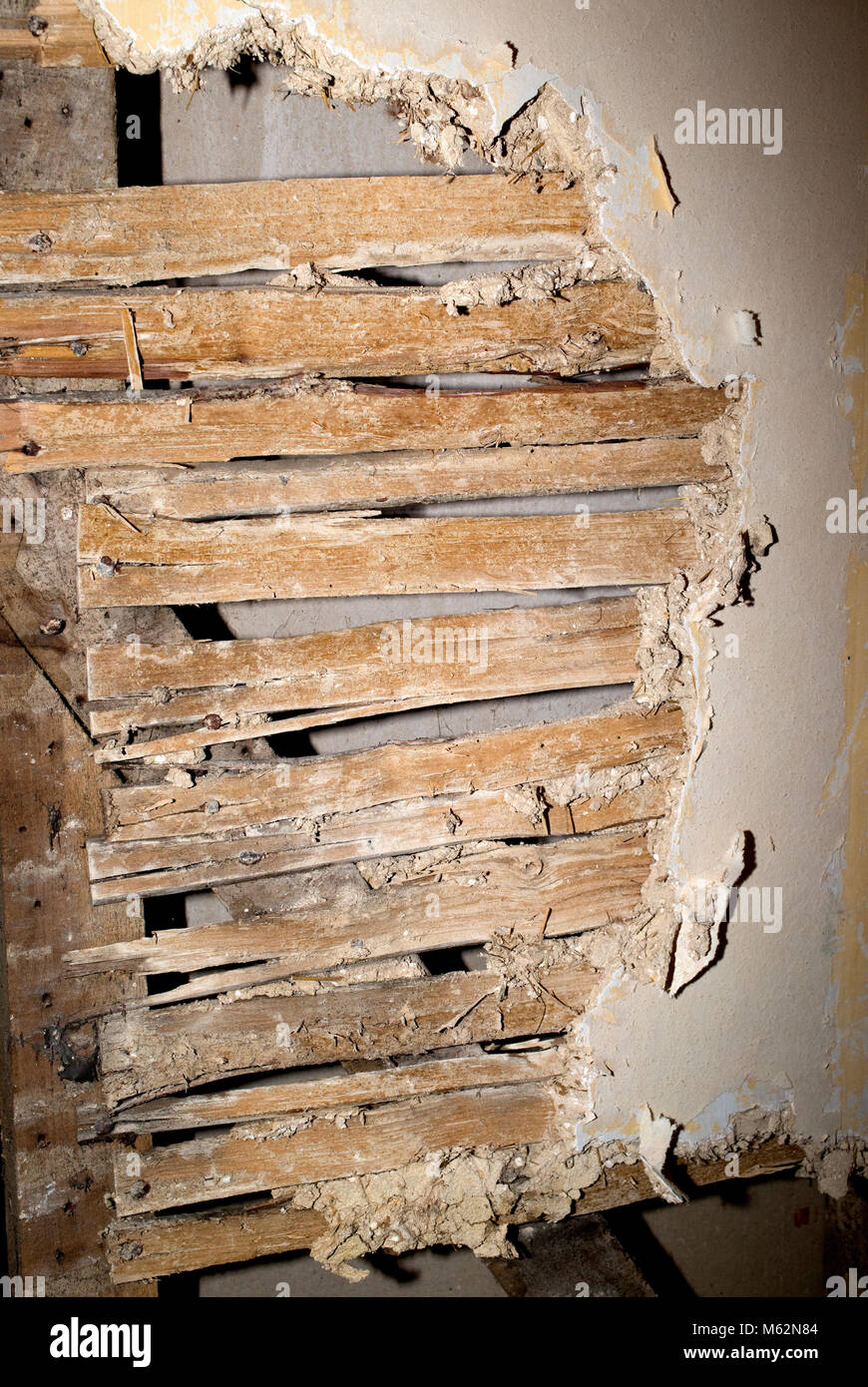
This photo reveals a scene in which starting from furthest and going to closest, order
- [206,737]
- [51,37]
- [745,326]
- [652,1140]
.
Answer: [652,1140] → [745,326] → [206,737] → [51,37]

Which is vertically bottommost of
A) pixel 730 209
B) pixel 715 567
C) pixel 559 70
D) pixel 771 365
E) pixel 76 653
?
pixel 76 653

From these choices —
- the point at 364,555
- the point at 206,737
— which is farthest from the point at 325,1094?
the point at 364,555

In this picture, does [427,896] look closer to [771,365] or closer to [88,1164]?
[88,1164]

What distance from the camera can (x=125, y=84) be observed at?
186cm

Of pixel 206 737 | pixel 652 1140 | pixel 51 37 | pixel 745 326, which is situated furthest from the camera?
pixel 652 1140

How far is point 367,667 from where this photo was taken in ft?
5.82

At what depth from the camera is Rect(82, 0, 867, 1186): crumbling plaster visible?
1.68 metres

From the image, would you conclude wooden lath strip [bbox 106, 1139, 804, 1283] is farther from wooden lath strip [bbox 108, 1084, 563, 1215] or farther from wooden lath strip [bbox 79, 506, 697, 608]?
wooden lath strip [bbox 79, 506, 697, 608]

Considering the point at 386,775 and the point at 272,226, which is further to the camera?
the point at 386,775

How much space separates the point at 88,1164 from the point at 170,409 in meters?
1.50

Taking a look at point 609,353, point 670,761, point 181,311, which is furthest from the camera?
point 670,761

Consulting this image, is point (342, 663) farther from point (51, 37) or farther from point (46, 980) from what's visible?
point (51, 37)

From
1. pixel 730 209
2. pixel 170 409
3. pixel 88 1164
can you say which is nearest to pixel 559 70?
pixel 730 209

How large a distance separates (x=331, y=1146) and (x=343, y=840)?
0.65 m
